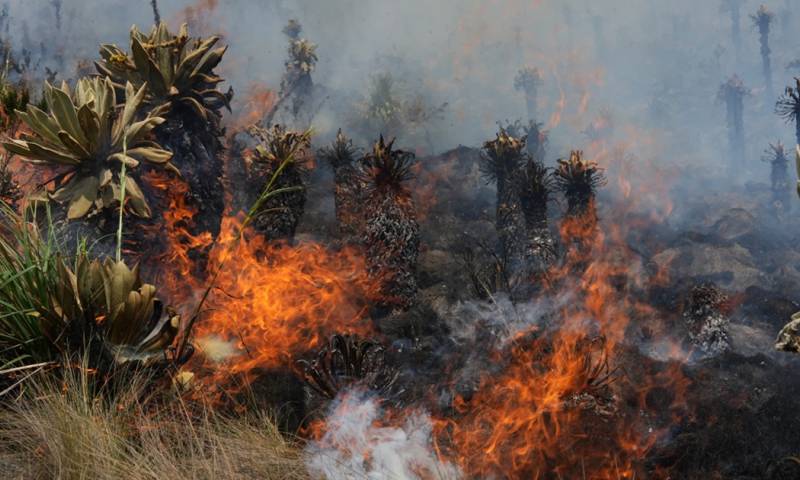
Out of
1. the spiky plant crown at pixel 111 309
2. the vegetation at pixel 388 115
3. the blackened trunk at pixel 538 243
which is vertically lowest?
the blackened trunk at pixel 538 243

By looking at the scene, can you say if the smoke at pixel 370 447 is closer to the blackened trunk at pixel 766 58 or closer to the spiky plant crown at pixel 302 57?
the spiky plant crown at pixel 302 57

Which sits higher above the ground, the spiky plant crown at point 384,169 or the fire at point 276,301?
the spiky plant crown at point 384,169

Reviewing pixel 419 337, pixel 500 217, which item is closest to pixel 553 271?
pixel 500 217

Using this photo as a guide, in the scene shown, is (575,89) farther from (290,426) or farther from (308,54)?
(290,426)

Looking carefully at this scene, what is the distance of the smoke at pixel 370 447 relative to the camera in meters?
3.98

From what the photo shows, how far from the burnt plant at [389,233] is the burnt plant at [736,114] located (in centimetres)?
6973

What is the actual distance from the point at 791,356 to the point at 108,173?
1303 centimetres

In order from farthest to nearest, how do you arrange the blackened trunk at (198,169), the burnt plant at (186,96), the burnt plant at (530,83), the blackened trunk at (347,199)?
the burnt plant at (530,83) < the blackened trunk at (347,199) < the blackened trunk at (198,169) < the burnt plant at (186,96)

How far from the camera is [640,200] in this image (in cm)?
3800

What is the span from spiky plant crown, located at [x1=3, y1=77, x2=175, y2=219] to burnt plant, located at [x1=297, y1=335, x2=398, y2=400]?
3329mm

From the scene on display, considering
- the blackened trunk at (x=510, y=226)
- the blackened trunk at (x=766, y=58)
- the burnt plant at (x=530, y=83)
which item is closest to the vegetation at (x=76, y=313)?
the blackened trunk at (x=510, y=226)

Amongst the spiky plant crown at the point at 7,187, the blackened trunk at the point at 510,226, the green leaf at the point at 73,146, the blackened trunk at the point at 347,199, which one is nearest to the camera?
the green leaf at the point at 73,146

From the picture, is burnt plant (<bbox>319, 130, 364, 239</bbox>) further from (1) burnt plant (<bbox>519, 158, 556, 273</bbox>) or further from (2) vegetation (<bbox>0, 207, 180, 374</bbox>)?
(2) vegetation (<bbox>0, 207, 180, 374</bbox>)

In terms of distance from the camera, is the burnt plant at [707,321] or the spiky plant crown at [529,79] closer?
the burnt plant at [707,321]
